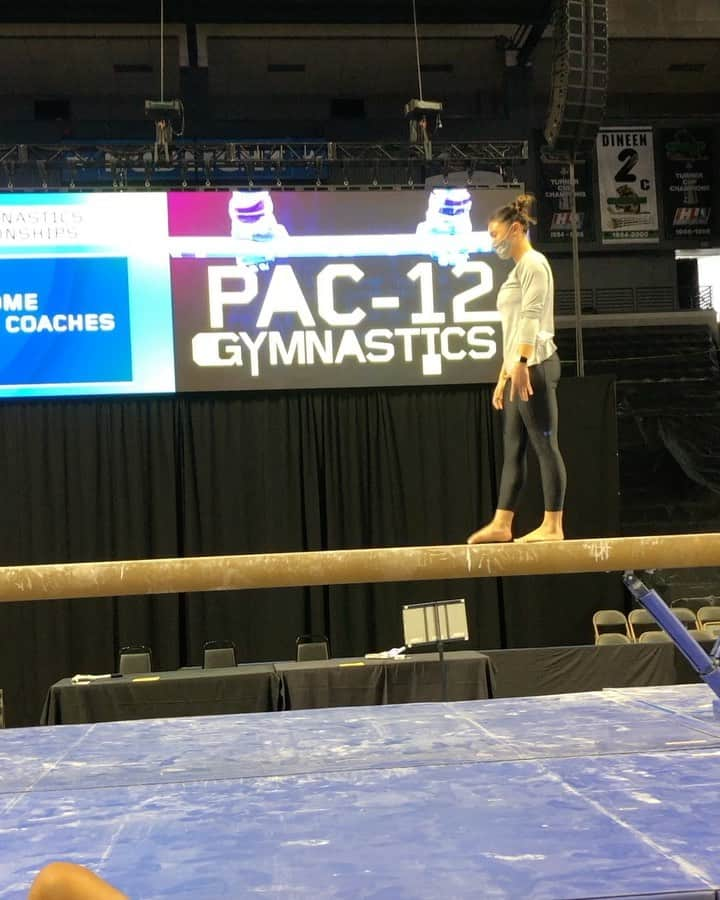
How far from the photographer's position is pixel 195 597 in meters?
8.42

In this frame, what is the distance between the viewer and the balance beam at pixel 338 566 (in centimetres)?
280

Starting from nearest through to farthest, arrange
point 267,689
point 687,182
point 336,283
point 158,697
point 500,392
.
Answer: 1. point 500,392
2. point 158,697
3. point 267,689
4. point 336,283
5. point 687,182

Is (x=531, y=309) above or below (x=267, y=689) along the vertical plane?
above

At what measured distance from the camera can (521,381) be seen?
12.1ft

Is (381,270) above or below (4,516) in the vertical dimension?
above

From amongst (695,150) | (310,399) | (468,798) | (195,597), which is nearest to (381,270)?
(310,399)

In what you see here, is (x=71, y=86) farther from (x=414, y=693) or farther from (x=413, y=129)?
(x=414, y=693)

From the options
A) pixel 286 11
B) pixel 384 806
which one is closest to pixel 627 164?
pixel 286 11

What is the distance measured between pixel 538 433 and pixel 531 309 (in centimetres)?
52

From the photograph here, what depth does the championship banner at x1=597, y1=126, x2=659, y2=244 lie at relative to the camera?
14.3 meters

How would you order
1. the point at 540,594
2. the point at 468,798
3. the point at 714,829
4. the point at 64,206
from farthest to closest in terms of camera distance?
the point at 540,594
the point at 64,206
the point at 468,798
the point at 714,829

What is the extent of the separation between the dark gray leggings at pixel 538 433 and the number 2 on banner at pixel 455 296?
4.08m

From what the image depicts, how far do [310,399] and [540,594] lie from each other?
116 inches

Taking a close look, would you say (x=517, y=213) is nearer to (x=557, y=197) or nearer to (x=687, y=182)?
(x=557, y=197)
